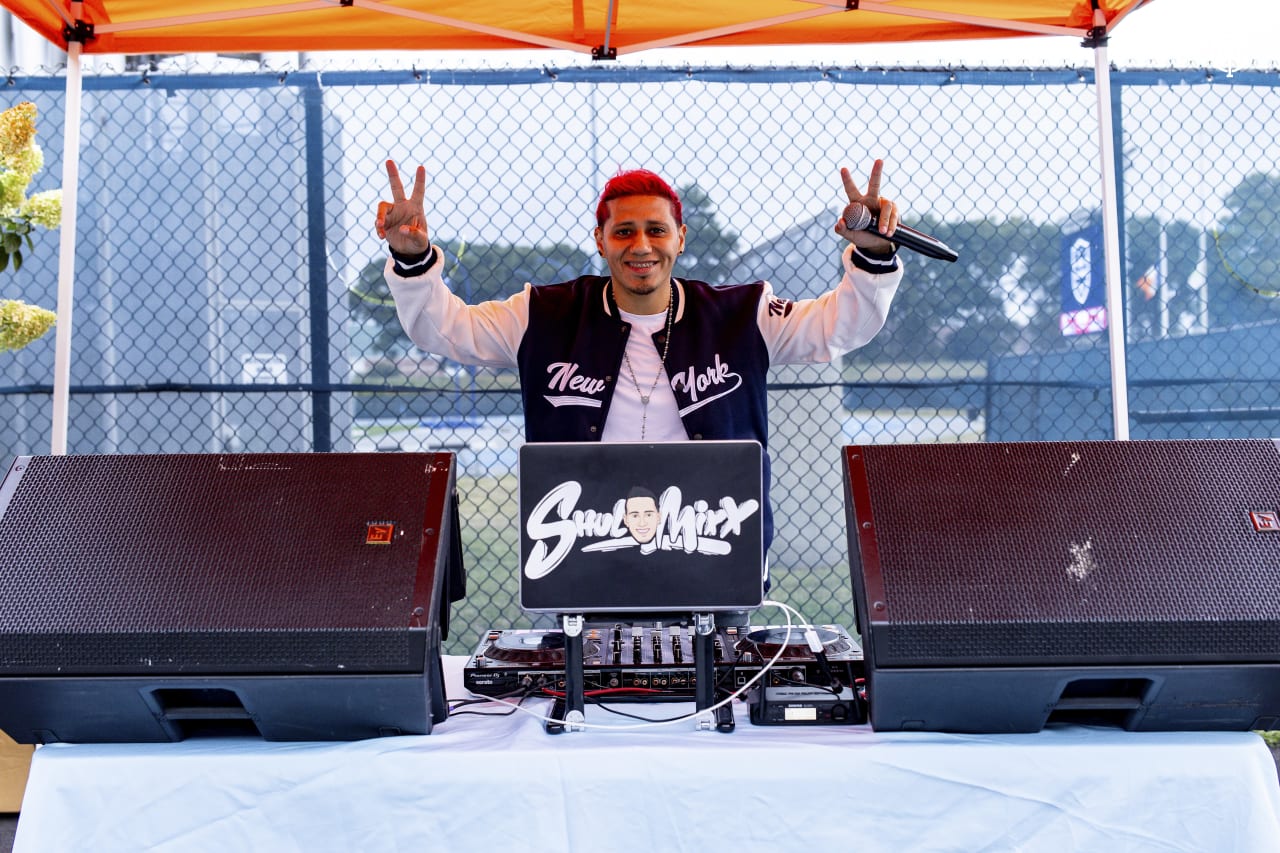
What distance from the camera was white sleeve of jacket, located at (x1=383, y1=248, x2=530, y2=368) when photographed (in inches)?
76.0

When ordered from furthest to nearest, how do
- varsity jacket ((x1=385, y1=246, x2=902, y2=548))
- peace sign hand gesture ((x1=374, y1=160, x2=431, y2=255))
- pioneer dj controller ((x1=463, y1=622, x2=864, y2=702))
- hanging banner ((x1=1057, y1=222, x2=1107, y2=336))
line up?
hanging banner ((x1=1057, y1=222, x2=1107, y2=336)) → varsity jacket ((x1=385, y1=246, x2=902, y2=548)) → peace sign hand gesture ((x1=374, y1=160, x2=431, y2=255)) → pioneer dj controller ((x1=463, y1=622, x2=864, y2=702))

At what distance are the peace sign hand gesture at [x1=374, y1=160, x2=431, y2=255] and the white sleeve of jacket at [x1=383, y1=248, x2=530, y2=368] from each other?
2.7 inches

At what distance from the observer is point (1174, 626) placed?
1252mm

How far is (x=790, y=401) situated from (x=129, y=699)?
2804mm

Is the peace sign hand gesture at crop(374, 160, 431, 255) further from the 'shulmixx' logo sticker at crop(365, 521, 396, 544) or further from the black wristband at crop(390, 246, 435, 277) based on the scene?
the 'shulmixx' logo sticker at crop(365, 521, 396, 544)

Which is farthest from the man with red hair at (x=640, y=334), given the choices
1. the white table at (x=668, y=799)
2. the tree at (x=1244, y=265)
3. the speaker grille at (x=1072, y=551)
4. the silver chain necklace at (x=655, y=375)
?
the tree at (x=1244, y=265)

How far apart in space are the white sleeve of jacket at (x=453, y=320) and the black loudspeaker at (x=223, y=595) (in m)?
0.59

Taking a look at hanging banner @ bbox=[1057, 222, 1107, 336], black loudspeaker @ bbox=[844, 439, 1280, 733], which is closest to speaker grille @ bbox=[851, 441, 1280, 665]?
black loudspeaker @ bbox=[844, 439, 1280, 733]

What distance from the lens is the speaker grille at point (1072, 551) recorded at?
1.25m

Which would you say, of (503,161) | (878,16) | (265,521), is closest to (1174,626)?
(265,521)

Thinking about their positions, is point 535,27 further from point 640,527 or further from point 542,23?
point 640,527

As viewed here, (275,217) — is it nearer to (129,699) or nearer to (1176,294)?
(129,699)

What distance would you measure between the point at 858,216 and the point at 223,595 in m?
1.12

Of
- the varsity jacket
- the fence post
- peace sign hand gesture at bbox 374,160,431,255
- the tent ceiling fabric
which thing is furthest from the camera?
the fence post
